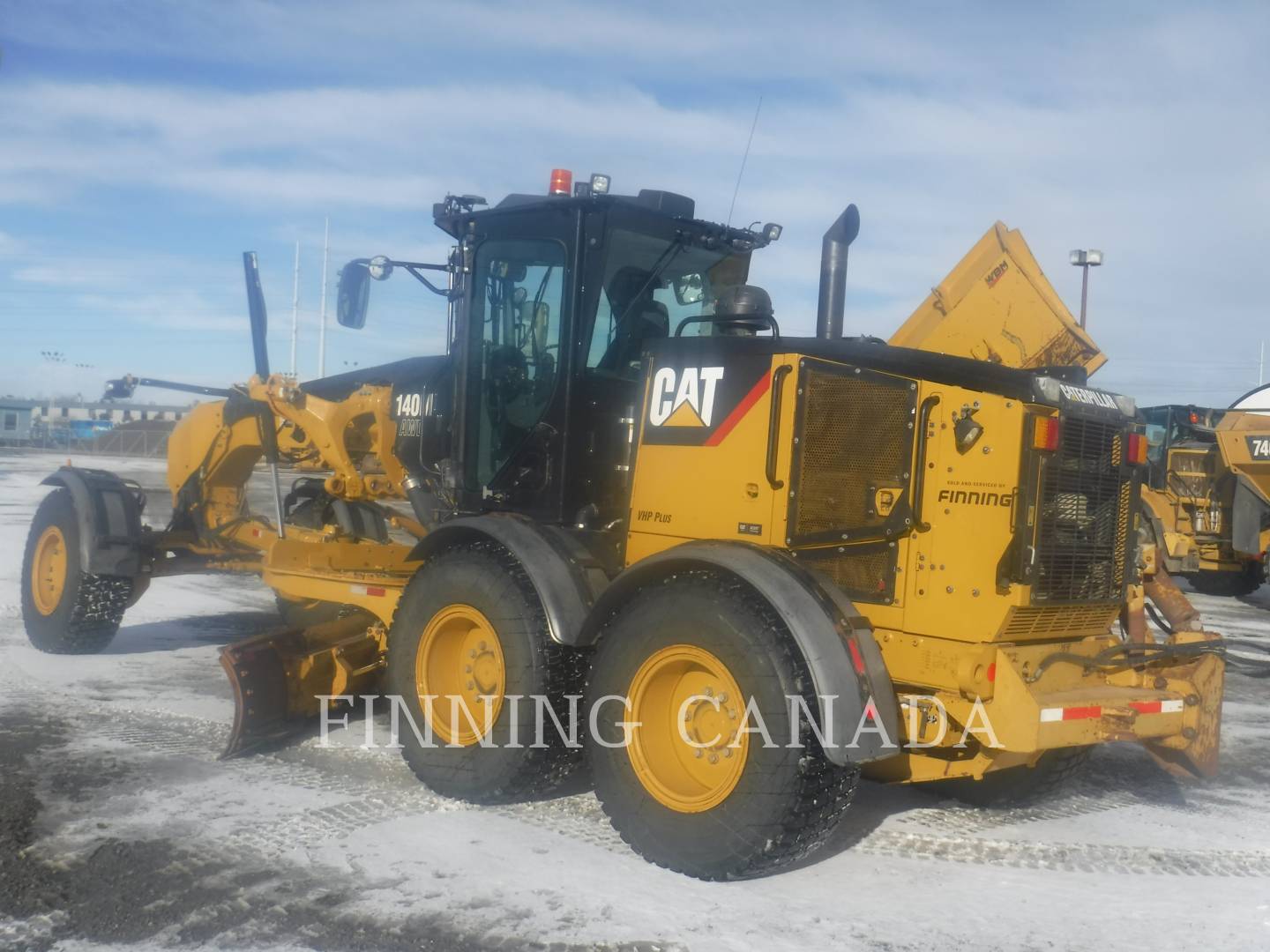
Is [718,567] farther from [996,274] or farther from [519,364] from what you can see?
[996,274]

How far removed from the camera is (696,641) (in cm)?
420

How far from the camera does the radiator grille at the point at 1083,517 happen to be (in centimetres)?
417

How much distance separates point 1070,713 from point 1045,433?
986 mm

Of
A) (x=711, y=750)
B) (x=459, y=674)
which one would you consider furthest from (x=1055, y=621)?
(x=459, y=674)

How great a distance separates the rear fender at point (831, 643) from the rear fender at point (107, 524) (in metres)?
4.87

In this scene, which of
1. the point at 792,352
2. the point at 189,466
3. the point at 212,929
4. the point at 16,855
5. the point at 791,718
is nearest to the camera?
the point at 212,929

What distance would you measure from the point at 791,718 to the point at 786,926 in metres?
0.67

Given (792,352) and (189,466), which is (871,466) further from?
(189,466)

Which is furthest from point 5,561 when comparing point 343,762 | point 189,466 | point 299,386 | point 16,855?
point 16,855

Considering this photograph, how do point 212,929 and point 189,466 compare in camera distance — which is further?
point 189,466

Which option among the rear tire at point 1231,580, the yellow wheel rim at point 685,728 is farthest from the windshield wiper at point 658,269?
the rear tire at point 1231,580

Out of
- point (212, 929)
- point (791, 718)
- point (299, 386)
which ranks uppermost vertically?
point (299, 386)

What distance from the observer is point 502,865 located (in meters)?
4.29

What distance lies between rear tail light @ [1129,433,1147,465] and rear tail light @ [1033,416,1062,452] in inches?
25.5
